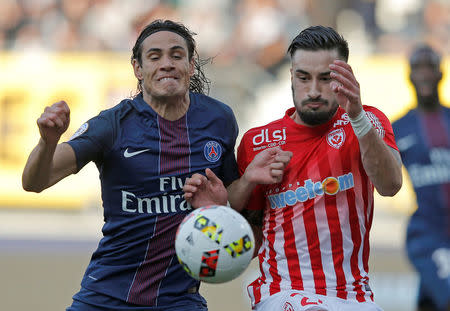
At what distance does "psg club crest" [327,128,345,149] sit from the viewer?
4.54 meters

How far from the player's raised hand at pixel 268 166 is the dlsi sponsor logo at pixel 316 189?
13 cm

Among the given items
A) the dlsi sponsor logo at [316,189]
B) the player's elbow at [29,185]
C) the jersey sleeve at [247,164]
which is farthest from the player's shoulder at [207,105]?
the player's elbow at [29,185]

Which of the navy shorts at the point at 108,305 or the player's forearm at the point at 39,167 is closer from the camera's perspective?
the player's forearm at the point at 39,167

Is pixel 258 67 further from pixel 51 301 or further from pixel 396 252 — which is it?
pixel 51 301


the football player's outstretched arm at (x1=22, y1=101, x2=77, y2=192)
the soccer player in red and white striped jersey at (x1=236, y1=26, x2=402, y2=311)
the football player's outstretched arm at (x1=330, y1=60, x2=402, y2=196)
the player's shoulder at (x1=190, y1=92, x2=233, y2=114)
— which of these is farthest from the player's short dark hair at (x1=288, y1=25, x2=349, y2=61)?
the football player's outstretched arm at (x1=22, y1=101, x2=77, y2=192)

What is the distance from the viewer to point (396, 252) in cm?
1060

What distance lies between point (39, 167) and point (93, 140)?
366 mm

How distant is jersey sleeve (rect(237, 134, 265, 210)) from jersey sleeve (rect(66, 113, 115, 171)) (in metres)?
0.82

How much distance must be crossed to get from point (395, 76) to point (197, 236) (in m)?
7.89

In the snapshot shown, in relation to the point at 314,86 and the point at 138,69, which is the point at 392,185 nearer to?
the point at 314,86

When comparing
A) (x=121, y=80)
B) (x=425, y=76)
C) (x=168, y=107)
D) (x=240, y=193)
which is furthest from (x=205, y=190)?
(x=121, y=80)

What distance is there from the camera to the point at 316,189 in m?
4.51

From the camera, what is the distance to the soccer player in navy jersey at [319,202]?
14.5 feet

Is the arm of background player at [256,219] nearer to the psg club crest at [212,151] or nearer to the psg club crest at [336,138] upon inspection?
the psg club crest at [212,151]
